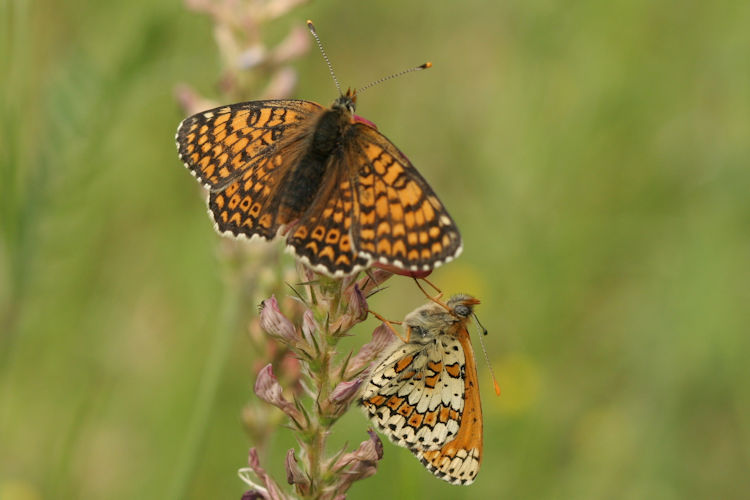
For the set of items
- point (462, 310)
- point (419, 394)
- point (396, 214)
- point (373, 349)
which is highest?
point (396, 214)

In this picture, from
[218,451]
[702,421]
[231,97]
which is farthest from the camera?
[702,421]

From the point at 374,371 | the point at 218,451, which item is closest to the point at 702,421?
the point at 218,451

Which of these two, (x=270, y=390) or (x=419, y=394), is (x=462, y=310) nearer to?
(x=419, y=394)

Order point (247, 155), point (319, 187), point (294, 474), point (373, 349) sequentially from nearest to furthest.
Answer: point (294, 474) < point (373, 349) < point (319, 187) < point (247, 155)

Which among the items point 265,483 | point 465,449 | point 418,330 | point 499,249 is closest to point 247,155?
point 418,330

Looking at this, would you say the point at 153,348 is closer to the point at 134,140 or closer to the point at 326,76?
the point at 134,140

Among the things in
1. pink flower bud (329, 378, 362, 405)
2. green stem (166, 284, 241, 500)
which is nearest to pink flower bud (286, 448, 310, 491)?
pink flower bud (329, 378, 362, 405)

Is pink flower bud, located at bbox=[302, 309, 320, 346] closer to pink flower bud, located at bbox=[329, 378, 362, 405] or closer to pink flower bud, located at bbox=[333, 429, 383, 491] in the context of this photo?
pink flower bud, located at bbox=[329, 378, 362, 405]
